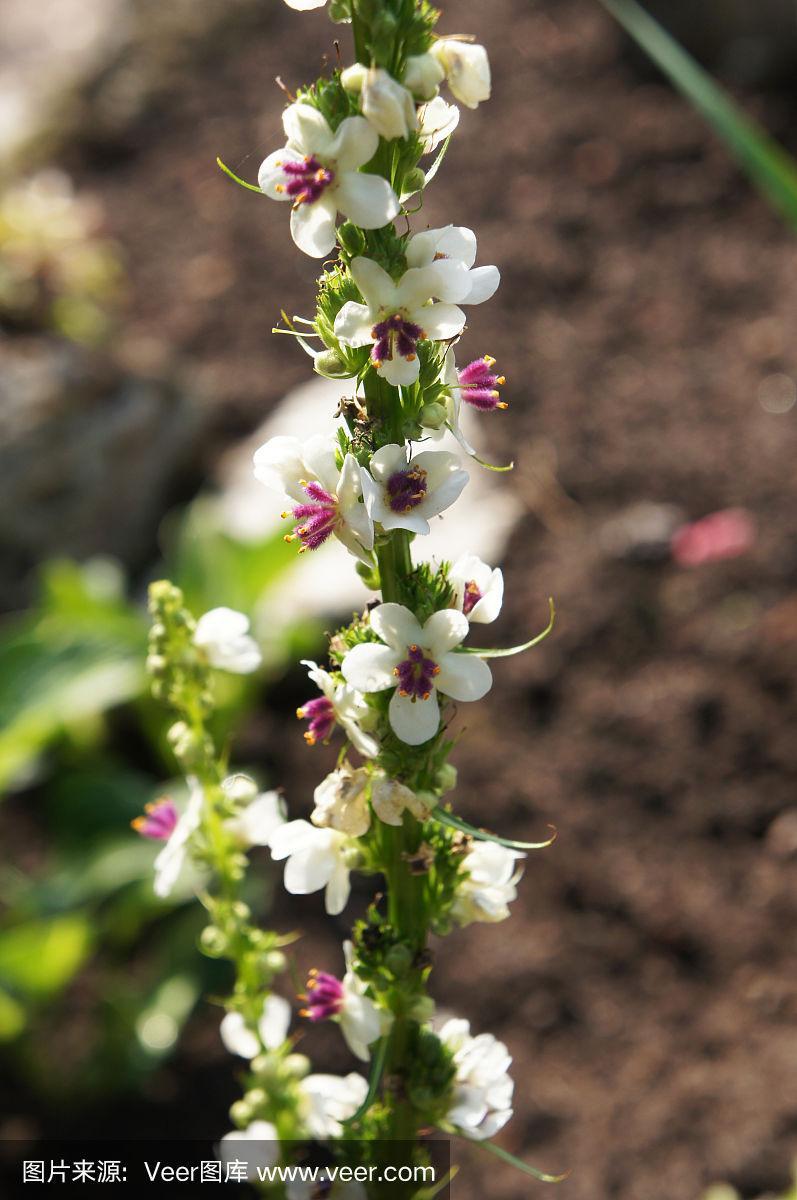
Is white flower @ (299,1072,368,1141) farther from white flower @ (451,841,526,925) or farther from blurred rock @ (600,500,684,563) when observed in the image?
blurred rock @ (600,500,684,563)

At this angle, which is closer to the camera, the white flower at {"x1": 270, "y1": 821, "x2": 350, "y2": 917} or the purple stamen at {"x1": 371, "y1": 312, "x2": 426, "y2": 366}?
the purple stamen at {"x1": 371, "y1": 312, "x2": 426, "y2": 366}

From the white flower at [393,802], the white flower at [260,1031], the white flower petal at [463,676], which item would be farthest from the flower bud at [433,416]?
the white flower at [260,1031]

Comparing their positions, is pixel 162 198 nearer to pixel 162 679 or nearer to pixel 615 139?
pixel 615 139

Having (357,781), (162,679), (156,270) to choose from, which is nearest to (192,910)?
(162,679)

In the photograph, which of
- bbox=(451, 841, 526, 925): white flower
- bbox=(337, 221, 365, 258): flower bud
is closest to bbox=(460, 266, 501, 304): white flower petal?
bbox=(337, 221, 365, 258): flower bud

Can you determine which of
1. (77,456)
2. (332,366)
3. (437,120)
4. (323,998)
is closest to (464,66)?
(437,120)

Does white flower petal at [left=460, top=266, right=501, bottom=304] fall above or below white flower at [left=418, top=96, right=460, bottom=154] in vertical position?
below
